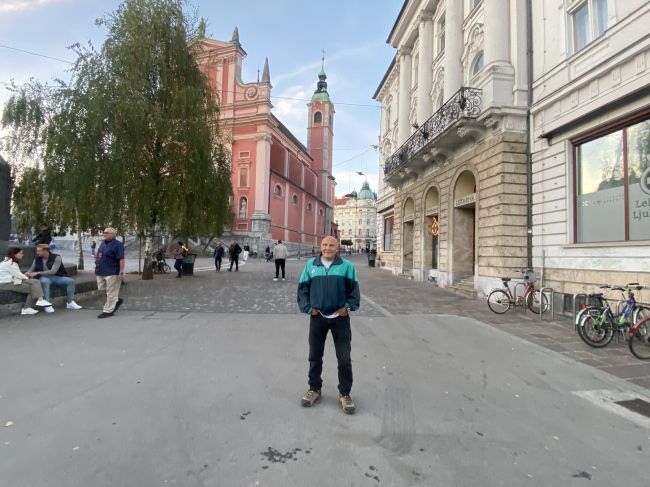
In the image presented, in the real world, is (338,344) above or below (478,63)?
below

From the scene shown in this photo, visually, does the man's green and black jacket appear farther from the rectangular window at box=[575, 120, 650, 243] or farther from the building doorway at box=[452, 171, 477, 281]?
the building doorway at box=[452, 171, 477, 281]

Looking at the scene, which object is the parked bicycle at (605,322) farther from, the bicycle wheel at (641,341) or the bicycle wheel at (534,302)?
the bicycle wheel at (534,302)

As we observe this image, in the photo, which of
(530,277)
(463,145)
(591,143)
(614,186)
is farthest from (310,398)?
(463,145)

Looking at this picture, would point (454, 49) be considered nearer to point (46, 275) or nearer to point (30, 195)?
point (46, 275)

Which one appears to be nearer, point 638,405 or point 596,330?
point 638,405

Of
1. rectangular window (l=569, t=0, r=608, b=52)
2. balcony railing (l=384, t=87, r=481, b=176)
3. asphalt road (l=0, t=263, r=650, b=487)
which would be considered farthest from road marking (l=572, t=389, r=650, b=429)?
balcony railing (l=384, t=87, r=481, b=176)

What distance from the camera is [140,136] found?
1249 cm

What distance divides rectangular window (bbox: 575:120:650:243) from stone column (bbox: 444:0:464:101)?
685 cm

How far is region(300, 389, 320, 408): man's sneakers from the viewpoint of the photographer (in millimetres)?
3652

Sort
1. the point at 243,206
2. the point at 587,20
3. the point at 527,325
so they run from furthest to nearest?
the point at 243,206
the point at 587,20
the point at 527,325

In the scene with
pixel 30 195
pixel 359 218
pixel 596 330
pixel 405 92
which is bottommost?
pixel 596 330

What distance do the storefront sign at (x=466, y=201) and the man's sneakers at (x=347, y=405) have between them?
1102cm

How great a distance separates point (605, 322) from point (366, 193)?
417 ft

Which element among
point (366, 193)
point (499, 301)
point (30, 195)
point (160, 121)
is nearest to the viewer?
point (499, 301)
